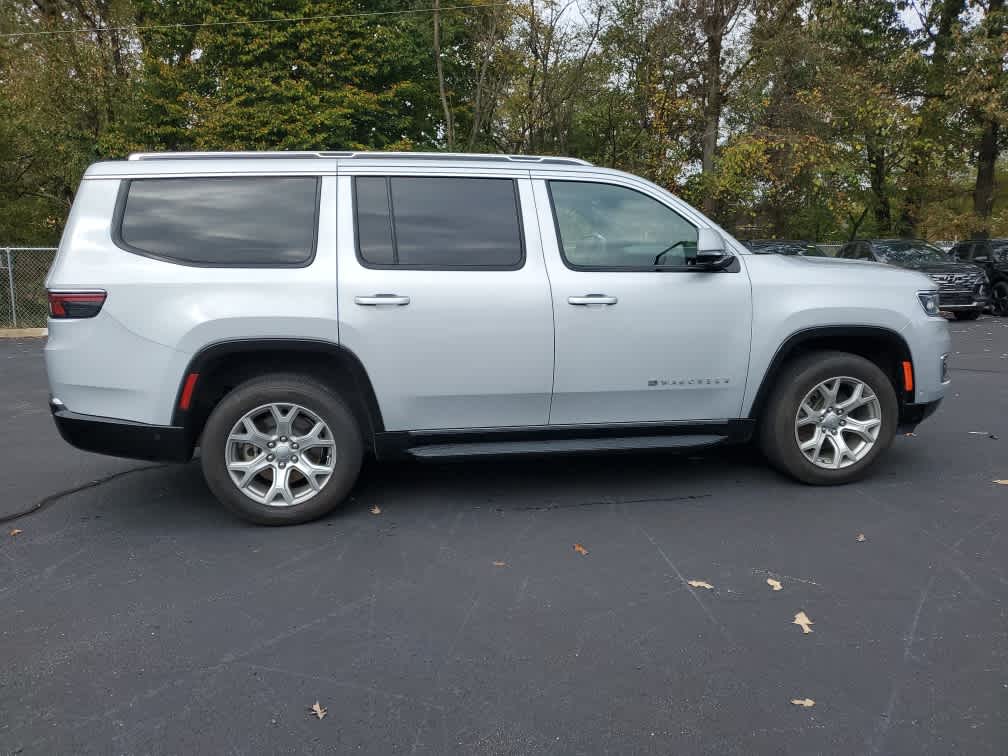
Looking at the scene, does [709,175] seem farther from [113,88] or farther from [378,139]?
[113,88]

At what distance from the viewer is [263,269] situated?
4293 mm

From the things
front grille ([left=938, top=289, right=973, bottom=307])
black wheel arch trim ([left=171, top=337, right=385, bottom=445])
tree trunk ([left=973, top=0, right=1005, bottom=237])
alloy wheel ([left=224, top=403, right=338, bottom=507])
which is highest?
tree trunk ([left=973, top=0, right=1005, bottom=237])

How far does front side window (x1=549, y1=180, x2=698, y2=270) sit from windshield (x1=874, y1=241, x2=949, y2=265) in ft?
47.9

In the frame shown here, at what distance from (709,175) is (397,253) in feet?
67.4

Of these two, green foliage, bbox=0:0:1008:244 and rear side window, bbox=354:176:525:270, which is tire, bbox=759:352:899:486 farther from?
green foliage, bbox=0:0:1008:244

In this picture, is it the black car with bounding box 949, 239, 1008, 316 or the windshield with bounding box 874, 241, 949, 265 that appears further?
the black car with bounding box 949, 239, 1008, 316

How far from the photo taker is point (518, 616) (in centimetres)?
336

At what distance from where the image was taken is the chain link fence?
15.5m

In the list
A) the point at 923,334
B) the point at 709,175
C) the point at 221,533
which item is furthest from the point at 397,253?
the point at 709,175

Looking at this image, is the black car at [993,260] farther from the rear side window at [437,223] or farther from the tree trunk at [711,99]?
the rear side window at [437,223]

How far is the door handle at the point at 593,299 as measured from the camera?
178 inches

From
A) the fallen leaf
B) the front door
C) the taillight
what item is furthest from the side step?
the taillight

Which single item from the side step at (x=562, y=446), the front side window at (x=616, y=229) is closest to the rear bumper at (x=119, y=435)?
the side step at (x=562, y=446)

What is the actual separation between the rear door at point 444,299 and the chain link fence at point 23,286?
1353 centimetres
